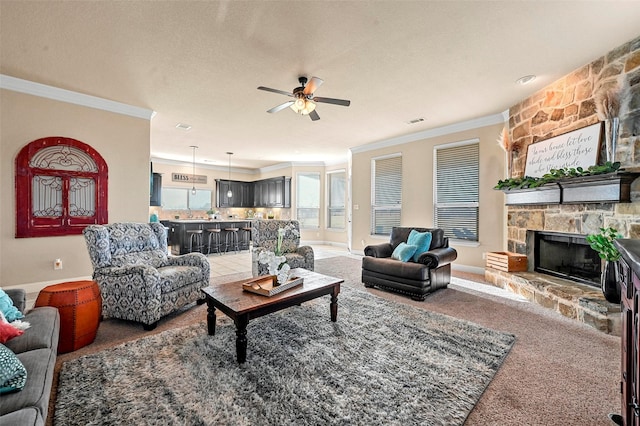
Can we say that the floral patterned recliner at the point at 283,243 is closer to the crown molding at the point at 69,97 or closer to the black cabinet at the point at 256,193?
the crown molding at the point at 69,97

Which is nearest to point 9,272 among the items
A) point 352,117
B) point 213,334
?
point 213,334

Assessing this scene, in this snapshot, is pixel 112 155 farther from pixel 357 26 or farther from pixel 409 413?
pixel 409 413

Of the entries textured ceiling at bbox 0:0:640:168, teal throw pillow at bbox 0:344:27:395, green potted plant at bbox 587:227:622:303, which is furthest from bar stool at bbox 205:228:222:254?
green potted plant at bbox 587:227:622:303

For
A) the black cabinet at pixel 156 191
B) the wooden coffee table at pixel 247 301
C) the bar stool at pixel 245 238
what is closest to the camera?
the wooden coffee table at pixel 247 301

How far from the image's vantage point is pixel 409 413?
157 centimetres

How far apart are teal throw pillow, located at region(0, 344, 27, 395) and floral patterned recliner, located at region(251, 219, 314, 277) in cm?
274

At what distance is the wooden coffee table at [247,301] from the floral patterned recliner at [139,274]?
62cm

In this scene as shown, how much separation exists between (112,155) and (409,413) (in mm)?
5071

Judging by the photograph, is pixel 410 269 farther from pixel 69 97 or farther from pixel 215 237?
pixel 215 237

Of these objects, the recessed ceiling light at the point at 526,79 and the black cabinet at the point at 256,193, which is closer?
the recessed ceiling light at the point at 526,79

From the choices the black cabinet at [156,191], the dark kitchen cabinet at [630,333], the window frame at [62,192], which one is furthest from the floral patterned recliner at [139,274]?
the black cabinet at [156,191]

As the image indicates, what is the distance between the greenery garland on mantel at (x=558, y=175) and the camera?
2.84 m

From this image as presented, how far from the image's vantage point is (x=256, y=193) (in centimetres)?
1045

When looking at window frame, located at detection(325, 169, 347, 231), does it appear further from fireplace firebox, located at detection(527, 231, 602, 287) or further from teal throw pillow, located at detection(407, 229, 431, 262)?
fireplace firebox, located at detection(527, 231, 602, 287)
